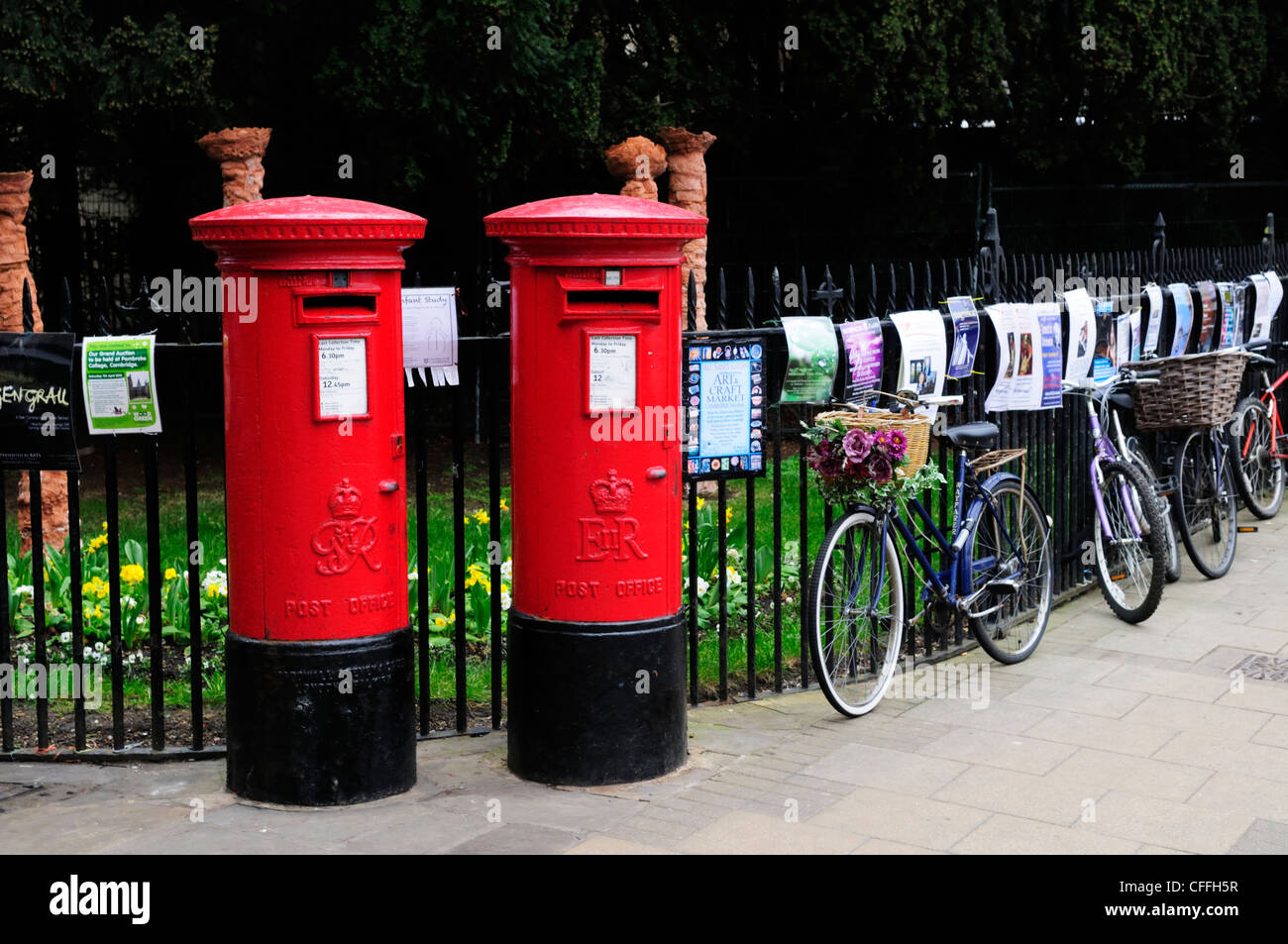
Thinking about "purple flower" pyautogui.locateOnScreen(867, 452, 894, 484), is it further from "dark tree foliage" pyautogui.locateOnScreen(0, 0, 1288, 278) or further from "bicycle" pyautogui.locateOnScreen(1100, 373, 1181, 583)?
"dark tree foliage" pyautogui.locateOnScreen(0, 0, 1288, 278)

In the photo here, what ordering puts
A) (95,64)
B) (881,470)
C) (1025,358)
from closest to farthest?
(881,470), (1025,358), (95,64)

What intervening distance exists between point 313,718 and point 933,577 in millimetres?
2719

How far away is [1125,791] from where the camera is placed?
5.18 m

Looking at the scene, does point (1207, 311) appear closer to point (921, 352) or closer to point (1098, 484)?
point (1098, 484)

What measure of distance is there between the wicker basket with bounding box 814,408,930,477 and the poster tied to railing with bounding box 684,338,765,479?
292 mm

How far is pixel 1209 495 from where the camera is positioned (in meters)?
8.61

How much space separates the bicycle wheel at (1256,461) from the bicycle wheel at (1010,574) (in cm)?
261

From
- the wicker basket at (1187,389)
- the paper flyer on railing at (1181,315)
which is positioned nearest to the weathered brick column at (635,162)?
the paper flyer on railing at (1181,315)

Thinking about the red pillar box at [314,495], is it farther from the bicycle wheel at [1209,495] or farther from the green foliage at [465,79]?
the green foliage at [465,79]

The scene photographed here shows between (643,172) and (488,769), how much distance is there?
23.8 ft

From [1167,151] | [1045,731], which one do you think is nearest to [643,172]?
[1045,731]

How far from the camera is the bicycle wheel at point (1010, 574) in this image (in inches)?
263

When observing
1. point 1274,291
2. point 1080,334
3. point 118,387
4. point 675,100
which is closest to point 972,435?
point 1080,334

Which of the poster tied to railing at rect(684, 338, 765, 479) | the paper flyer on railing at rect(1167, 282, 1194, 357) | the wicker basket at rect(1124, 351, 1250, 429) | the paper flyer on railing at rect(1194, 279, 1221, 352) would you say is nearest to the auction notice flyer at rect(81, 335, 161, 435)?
the poster tied to railing at rect(684, 338, 765, 479)
